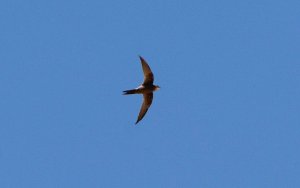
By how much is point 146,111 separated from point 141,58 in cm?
273

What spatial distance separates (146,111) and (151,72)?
1981 millimetres

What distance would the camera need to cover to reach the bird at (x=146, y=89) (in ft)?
201

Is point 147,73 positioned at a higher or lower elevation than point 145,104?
higher

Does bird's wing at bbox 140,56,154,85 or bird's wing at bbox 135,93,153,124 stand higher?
bird's wing at bbox 140,56,154,85

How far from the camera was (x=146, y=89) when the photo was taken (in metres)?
61.7

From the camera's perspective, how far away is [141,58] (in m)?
60.8

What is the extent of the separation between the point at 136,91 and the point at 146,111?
1668 mm

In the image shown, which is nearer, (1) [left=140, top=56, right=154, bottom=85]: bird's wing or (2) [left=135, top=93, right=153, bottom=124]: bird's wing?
(1) [left=140, top=56, right=154, bottom=85]: bird's wing

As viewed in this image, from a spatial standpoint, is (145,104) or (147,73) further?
(145,104)

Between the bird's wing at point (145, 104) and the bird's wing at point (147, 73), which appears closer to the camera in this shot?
the bird's wing at point (147, 73)

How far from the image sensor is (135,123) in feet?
204

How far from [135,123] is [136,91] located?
5.09 feet

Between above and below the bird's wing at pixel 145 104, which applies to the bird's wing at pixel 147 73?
above

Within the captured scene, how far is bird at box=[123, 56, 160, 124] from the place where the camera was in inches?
2406
